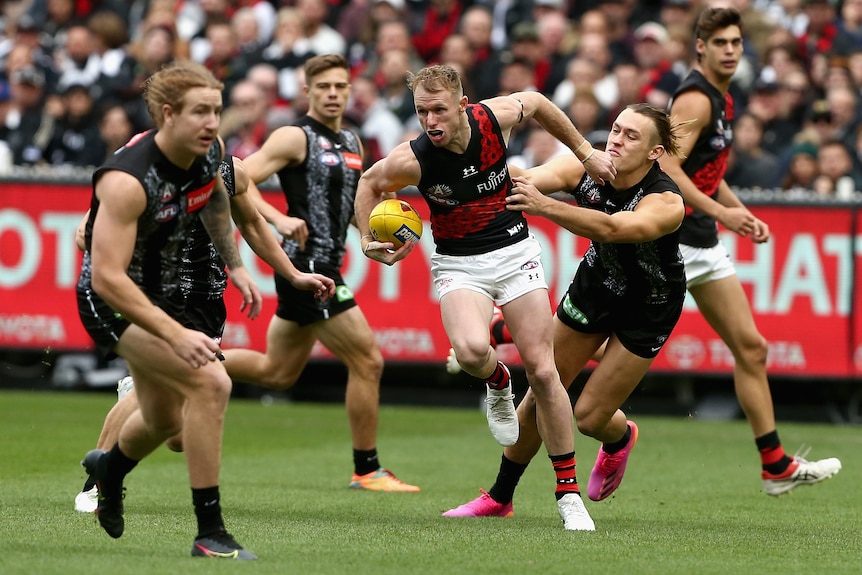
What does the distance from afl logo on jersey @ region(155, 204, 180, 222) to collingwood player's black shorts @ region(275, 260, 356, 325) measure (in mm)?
3121

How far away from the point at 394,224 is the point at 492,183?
23.3 inches

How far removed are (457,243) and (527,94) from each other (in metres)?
0.94

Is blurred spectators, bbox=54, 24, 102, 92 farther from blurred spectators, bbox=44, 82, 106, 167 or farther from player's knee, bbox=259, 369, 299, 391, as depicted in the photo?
player's knee, bbox=259, 369, 299, 391

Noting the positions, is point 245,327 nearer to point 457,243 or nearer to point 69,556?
point 457,243

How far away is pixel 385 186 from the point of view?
317 inches

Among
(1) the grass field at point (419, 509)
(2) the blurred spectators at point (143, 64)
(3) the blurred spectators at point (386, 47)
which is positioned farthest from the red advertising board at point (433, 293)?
(3) the blurred spectators at point (386, 47)

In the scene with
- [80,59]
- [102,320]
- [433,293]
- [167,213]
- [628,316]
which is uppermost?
[167,213]

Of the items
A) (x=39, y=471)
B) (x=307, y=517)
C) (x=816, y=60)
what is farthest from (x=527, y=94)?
(x=816, y=60)

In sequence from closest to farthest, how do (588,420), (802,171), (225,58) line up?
(588,420) < (802,171) < (225,58)

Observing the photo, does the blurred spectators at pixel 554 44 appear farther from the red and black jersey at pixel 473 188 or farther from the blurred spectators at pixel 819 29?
the red and black jersey at pixel 473 188

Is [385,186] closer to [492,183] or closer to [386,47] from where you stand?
[492,183]

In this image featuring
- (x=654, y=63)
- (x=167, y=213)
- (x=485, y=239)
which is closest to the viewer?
(x=167, y=213)

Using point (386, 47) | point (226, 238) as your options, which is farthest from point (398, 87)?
point (226, 238)

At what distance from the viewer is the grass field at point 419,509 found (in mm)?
6453
